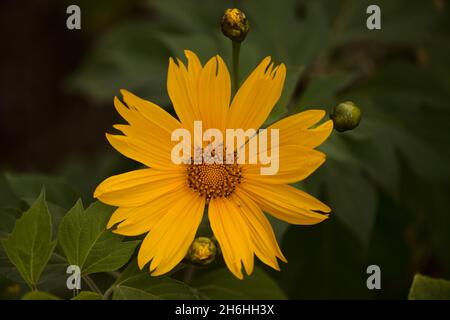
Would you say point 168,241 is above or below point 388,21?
below

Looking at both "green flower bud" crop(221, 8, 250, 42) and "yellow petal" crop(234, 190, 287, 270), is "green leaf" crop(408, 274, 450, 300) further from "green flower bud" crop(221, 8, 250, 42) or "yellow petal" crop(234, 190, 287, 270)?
"green flower bud" crop(221, 8, 250, 42)

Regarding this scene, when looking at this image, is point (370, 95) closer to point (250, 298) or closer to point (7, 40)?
point (250, 298)

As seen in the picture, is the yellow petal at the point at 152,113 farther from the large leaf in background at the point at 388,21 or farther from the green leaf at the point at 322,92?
the large leaf in background at the point at 388,21

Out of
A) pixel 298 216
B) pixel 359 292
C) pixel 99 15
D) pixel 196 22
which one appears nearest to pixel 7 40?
pixel 99 15

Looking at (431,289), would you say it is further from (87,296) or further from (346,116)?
(87,296)

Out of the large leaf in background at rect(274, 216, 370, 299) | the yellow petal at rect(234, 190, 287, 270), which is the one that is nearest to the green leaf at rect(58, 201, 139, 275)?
the yellow petal at rect(234, 190, 287, 270)

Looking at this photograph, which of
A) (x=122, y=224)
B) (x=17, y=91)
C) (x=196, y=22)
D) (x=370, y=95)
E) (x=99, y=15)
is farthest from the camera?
(x=17, y=91)

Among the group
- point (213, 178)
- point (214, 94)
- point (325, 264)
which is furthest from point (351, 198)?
point (214, 94)
